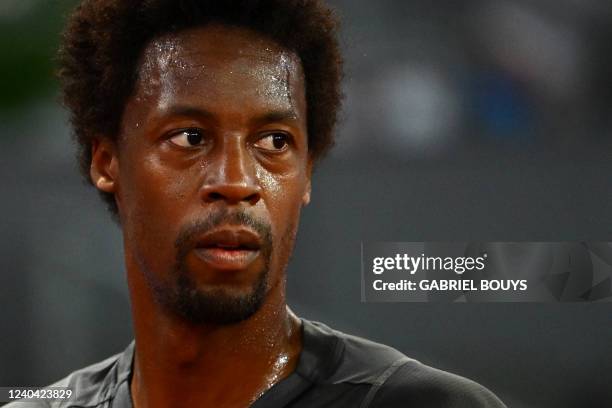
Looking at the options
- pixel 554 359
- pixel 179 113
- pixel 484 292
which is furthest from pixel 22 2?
pixel 554 359

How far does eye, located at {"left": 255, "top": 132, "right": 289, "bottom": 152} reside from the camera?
5.27 feet

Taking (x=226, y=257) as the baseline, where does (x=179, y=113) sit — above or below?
above

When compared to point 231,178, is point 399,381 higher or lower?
lower

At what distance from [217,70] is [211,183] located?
0.19 m

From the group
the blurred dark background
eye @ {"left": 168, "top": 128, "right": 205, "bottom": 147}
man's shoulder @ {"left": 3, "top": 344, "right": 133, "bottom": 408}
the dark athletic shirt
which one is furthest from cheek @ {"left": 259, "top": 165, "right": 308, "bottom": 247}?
man's shoulder @ {"left": 3, "top": 344, "right": 133, "bottom": 408}

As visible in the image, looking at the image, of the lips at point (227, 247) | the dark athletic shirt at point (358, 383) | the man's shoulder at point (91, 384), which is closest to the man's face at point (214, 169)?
the lips at point (227, 247)

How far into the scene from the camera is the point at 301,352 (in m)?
1.71

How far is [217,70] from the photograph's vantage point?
5.21 feet

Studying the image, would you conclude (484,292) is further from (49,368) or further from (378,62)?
(49,368)

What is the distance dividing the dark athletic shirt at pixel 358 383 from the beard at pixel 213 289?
0.55 ft

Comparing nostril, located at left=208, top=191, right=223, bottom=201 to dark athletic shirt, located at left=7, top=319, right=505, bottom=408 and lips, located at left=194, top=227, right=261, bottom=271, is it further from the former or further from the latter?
dark athletic shirt, located at left=7, top=319, right=505, bottom=408

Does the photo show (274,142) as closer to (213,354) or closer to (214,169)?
(214,169)

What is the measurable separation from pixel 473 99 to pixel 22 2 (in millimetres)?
958

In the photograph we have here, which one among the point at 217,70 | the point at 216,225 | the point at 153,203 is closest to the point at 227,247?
the point at 216,225
